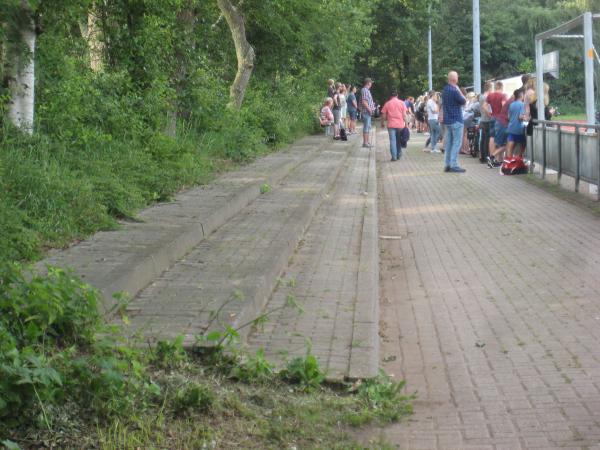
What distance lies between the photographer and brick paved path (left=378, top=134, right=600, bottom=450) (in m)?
4.98

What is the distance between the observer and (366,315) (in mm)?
6914

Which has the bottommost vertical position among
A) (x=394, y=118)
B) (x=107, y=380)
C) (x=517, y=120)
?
(x=107, y=380)

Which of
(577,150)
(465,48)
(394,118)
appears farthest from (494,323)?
(465,48)

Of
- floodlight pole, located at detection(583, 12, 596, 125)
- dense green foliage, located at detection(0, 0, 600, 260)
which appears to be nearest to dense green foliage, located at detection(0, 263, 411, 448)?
dense green foliage, located at detection(0, 0, 600, 260)

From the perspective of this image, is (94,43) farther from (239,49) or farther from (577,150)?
(239,49)

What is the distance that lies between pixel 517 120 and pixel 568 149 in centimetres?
324

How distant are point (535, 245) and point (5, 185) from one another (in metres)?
5.74

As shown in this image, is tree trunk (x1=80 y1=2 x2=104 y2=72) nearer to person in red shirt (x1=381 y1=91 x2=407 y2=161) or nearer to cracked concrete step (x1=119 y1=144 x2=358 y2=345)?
cracked concrete step (x1=119 y1=144 x2=358 y2=345)

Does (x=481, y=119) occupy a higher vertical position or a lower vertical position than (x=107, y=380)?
higher

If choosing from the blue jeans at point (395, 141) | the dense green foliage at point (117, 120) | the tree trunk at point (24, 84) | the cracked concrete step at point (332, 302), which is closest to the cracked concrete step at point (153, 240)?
the dense green foliage at point (117, 120)

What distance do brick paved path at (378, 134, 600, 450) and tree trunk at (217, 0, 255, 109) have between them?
10831 mm

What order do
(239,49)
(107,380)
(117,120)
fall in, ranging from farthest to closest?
(239,49), (117,120), (107,380)

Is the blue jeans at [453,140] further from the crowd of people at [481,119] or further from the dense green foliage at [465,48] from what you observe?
the dense green foliage at [465,48]

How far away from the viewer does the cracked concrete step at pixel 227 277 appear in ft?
20.0
